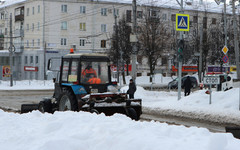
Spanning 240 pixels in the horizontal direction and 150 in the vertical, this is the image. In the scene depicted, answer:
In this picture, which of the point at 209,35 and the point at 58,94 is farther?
the point at 209,35

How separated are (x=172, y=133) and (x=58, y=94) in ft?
26.1

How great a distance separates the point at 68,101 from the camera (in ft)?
42.9

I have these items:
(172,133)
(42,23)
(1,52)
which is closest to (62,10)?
(42,23)

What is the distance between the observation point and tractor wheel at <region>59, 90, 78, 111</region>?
1272cm

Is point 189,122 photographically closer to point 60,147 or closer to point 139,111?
point 139,111

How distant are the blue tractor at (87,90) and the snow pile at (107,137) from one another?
4.13 metres

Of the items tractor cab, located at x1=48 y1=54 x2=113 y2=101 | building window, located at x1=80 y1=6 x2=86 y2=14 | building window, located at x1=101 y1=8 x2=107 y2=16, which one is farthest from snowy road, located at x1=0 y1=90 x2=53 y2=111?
building window, located at x1=101 y1=8 x2=107 y2=16

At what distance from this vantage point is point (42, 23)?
196ft

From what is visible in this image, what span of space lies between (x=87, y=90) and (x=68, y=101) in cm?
70

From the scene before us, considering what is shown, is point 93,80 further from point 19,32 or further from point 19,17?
point 19,17

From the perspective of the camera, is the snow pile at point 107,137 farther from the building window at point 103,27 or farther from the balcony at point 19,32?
the balcony at point 19,32

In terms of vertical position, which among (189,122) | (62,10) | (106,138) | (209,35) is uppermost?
(62,10)

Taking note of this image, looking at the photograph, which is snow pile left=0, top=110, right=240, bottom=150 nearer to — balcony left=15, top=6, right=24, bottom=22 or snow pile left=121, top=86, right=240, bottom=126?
snow pile left=121, top=86, right=240, bottom=126

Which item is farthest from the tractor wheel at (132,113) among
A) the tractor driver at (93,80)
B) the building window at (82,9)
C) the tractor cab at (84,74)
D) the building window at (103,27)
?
the building window at (103,27)
